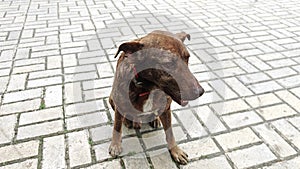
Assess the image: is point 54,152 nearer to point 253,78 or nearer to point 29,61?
point 29,61

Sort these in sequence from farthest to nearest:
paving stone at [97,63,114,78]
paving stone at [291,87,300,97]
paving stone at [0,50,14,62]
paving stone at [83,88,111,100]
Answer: paving stone at [0,50,14,62]
paving stone at [97,63,114,78]
paving stone at [291,87,300,97]
paving stone at [83,88,111,100]

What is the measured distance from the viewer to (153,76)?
1924 millimetres

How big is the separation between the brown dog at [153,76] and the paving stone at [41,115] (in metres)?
0.96

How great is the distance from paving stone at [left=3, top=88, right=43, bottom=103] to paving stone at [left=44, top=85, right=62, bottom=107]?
10 centimetres

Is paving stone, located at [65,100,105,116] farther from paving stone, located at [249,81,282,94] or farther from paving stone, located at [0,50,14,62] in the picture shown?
paving stone, located at [249,81,282,94]

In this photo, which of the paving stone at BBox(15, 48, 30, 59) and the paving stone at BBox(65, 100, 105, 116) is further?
the paving stone at BBox(15, 48, 30, 59)

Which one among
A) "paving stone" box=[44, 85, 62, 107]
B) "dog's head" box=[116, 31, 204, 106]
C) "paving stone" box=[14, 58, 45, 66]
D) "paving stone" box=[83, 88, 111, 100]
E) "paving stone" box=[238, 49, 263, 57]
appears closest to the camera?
"dog's head" box=[116, 31, 204, 106]

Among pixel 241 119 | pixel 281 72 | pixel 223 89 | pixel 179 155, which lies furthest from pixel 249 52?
pixel 179 155

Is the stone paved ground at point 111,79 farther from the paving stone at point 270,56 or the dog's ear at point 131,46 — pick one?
the dog's ear at point 131,46

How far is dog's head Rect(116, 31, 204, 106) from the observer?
1.85m

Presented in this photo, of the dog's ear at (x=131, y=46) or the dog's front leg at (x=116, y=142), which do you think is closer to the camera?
the dog's ear at (x=131, y=46)

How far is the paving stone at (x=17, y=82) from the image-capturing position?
136 inches

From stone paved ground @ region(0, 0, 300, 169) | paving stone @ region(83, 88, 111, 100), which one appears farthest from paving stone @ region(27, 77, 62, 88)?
paving stone @ region(83, 88, 111, 100)

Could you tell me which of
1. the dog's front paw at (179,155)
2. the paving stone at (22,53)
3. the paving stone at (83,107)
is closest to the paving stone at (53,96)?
the paving stone at (83,107)
